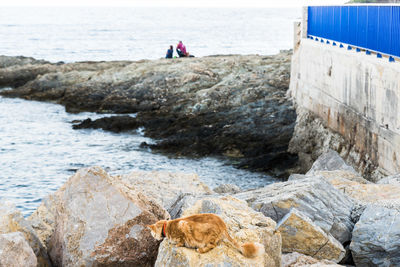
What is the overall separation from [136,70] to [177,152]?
14.2m

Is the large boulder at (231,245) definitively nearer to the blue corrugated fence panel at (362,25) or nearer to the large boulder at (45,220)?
the large boulder at (45,220)

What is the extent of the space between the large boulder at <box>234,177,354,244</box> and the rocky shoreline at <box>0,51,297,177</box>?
32.7 feet

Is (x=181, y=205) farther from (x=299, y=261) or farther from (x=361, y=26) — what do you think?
(x=361, y=26)

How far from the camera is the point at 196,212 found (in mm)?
6449

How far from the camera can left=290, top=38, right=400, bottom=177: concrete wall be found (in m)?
12.3

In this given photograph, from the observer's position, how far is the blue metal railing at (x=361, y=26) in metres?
13.3

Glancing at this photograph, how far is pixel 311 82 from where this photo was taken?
1972 cm

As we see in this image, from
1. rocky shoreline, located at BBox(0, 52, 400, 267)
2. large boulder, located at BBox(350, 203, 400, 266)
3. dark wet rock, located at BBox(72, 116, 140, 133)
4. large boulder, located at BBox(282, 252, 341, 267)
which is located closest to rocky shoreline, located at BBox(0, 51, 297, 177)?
dark wet rock, located at BBox(72, 116, 140, 133)

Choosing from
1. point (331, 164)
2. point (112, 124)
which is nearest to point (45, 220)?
point (331, 164)

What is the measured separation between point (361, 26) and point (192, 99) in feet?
38.1

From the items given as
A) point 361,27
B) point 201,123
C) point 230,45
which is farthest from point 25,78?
point 230,45

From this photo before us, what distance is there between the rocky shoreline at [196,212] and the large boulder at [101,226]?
1 centimetres

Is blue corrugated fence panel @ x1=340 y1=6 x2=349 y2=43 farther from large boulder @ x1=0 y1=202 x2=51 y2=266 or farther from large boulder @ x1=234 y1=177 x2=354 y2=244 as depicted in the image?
large boulder @ x1=0 y1=202 x2=51 y2=266

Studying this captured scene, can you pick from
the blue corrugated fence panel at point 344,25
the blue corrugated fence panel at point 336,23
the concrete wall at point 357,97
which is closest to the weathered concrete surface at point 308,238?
the concrete wall at point 357,97
